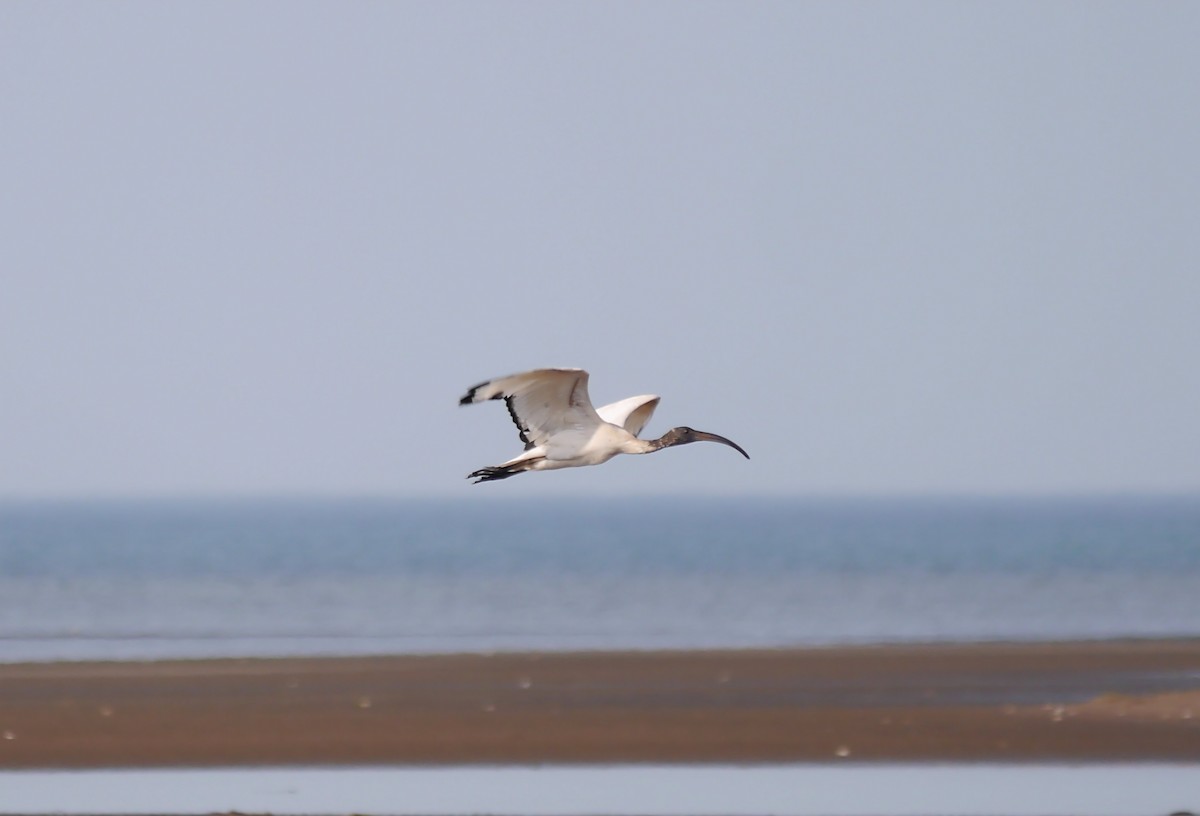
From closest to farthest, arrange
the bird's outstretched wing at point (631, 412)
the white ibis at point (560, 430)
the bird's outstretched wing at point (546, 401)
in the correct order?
the bird's outstretched wing at point (546, 401) < the white ibis at point (560, 430) < the bird's outstretched wing at point (631, 412)

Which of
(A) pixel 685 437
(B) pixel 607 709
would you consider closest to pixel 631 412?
(A) pixel 685 437

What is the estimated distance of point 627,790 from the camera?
60.1 feet

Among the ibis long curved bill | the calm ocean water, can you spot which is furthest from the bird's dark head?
the calm ocean water

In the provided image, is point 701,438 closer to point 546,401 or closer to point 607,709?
point 546,401

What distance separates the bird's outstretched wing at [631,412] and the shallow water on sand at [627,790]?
10.9 ft

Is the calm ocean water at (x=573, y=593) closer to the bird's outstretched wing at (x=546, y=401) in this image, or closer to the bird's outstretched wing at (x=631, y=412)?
the bird's outstretched wing at (x=631, y=412)

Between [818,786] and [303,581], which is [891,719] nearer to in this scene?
[818,786]

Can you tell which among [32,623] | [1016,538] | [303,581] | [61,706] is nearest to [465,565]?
[303,581]

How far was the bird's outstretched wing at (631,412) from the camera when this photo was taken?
1695 centimetres

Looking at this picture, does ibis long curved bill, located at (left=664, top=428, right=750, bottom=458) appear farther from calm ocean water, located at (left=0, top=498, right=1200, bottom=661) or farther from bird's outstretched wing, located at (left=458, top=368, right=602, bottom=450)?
calm ocean water, located at (left=0, top=498, right=1200, bottom=661)

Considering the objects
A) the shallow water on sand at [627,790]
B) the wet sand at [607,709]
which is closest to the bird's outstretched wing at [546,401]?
the shallow water on sand at [627,790]

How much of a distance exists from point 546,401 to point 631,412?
69.4 inches

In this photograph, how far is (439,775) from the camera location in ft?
63.9

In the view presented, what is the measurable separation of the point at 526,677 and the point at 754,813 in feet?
30.5
